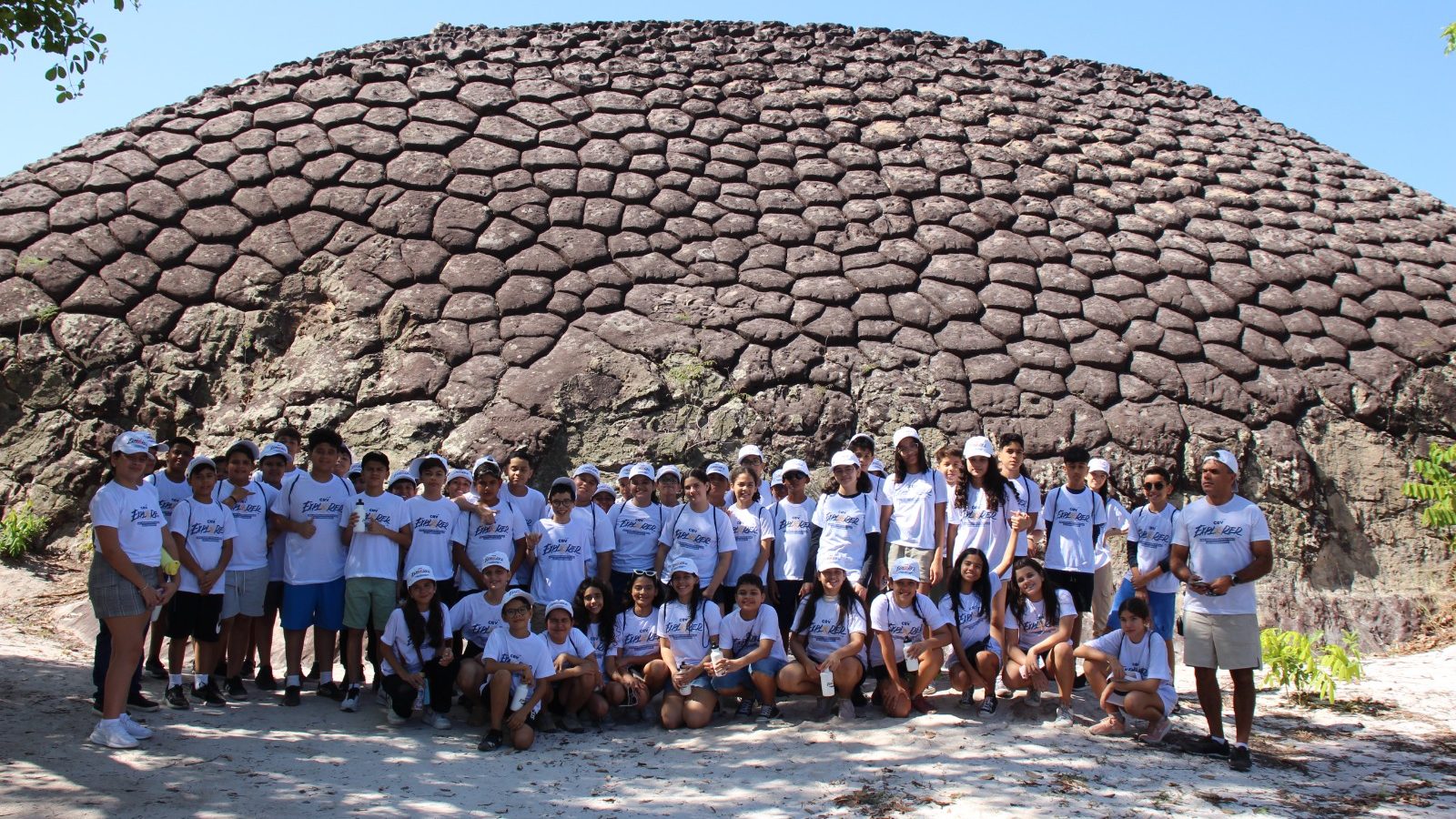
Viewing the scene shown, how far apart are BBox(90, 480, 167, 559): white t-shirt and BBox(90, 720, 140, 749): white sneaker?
55cm

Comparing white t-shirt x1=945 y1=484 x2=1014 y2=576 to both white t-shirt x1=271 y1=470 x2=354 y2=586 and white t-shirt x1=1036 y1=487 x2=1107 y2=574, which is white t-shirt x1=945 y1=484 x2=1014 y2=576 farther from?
white t-shirt x1=271 y1=470 x2=354 y2=586

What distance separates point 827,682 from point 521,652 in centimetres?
128

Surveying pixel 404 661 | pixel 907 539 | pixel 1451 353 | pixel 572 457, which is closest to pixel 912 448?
pixel 907 539

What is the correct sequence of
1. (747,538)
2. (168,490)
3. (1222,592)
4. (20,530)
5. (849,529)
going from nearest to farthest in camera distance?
(1222,592), (168,490), (849,529), (747,538), (20,530)

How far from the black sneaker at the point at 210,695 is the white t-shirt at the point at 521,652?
1149 millimetres

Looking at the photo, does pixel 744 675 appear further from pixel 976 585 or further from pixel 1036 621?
pixel 1036 621

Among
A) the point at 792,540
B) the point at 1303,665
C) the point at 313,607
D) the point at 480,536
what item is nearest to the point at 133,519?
the point at 313,607

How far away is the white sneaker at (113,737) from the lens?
416 cm

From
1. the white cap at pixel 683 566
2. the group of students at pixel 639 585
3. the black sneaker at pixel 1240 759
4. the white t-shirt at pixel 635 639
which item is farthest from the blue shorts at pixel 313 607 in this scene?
the black sneaker at pixel 1240 759

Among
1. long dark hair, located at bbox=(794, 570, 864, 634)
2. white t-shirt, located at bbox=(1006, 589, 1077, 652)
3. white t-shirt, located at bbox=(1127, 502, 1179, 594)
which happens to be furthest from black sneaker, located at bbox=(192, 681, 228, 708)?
white t-shirt, located at bbox=(1127, 502, 1179, 594)

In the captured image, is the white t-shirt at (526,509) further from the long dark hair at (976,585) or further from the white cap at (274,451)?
the long dark hair at (976,585)

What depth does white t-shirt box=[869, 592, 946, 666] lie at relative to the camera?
16.1 feet

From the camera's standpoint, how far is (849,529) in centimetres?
525

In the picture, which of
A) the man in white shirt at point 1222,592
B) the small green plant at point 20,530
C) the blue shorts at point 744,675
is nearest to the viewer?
the man in white shirt at point 1222,592
